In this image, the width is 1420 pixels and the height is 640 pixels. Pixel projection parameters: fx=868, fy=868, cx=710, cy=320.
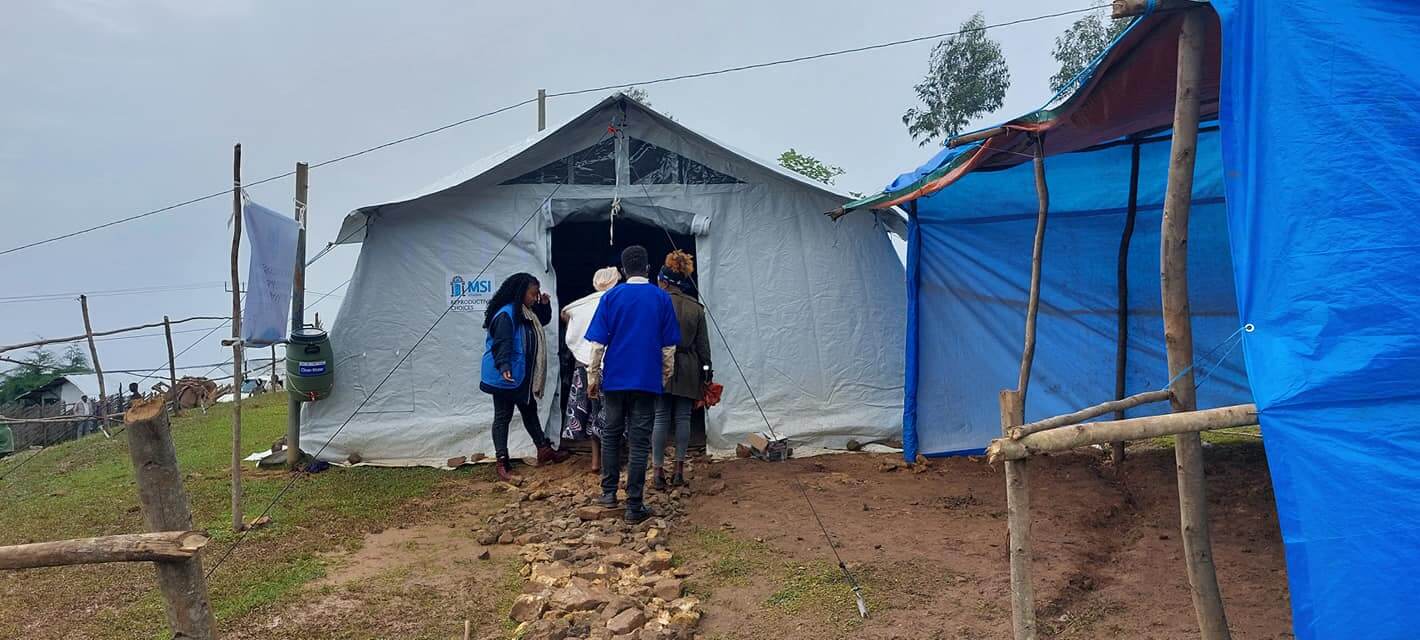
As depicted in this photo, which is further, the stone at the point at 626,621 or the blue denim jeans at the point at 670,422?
the blue denim jeans at the point at 670,422

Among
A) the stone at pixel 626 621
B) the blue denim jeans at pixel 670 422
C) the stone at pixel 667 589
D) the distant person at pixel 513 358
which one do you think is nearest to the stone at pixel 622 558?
the stone at pixel 667 589

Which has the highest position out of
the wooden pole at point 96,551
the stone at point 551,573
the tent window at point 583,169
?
the tent window at point 583,169

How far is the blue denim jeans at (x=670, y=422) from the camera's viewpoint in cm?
544

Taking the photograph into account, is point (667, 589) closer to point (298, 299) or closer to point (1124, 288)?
point (1124, 288)

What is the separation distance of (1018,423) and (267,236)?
4.56m

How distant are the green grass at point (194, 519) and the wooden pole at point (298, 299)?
8.5 inches

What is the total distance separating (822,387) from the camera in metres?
7.35

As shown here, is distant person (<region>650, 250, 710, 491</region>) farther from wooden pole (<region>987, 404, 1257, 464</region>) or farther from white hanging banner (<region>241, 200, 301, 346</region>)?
wooden pole (<region>987, 404, 1257, 464</region>)

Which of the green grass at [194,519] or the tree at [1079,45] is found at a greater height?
the tree at [1079,45]

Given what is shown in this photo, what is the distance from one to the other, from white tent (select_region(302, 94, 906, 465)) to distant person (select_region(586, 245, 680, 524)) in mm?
2042

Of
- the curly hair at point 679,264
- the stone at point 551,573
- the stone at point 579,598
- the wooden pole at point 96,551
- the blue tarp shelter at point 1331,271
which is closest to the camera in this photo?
the blue tarp shelter at point 1331,271

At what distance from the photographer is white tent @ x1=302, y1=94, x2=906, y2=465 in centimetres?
692

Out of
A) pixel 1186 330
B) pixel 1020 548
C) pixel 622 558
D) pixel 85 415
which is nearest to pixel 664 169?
pixel 622 558

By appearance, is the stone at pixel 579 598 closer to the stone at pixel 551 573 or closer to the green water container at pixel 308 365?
the stone at pixel 551 573
